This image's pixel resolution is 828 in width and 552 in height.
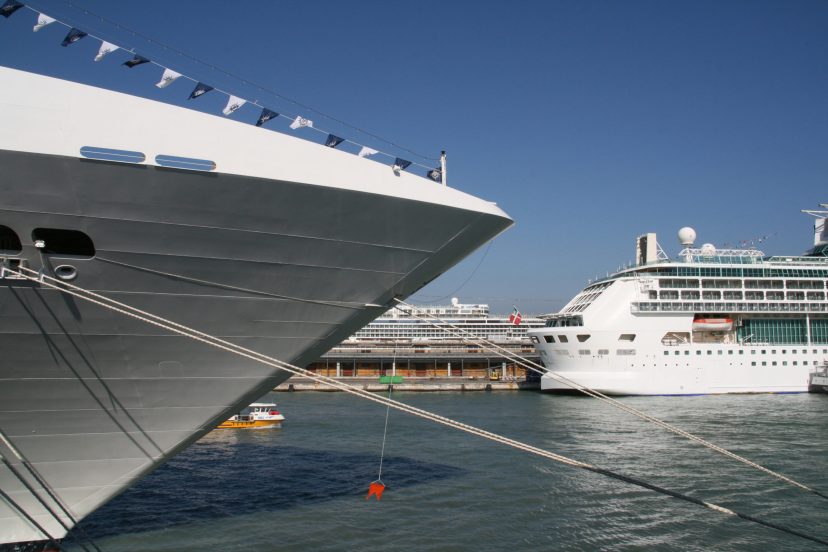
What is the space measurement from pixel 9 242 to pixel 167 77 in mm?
2600

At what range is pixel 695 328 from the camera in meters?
39.9

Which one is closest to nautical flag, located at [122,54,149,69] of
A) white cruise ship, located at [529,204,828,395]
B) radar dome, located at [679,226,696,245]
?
white cruise ship, located at [529,204,828,395]

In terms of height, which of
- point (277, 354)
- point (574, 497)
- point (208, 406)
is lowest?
point (574, 497)

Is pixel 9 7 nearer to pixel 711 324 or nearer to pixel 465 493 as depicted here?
pixel 465 493

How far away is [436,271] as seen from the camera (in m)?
9.04

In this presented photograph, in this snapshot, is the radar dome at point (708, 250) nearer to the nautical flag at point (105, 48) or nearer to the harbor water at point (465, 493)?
the harbor water at point (465, 493)

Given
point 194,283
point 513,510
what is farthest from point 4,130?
point 513,510

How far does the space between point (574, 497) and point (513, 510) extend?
195cm

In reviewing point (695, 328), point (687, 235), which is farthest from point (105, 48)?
point (687, 235)

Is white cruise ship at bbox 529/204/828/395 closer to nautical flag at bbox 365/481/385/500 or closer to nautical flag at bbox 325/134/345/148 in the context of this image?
nautical flag at bbox 365/481/385/500

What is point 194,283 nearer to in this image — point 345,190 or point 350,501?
point 345,190

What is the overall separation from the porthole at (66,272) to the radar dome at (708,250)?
143 feet

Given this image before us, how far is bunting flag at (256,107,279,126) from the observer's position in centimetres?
797

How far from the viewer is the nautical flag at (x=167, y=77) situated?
7582mm
